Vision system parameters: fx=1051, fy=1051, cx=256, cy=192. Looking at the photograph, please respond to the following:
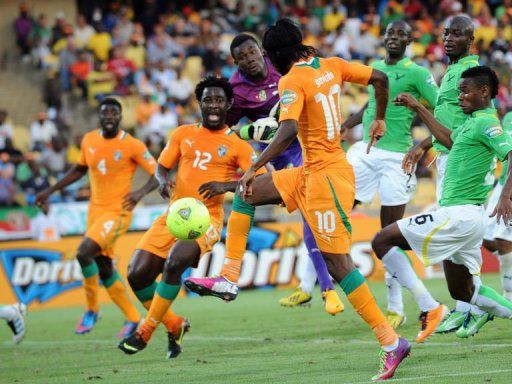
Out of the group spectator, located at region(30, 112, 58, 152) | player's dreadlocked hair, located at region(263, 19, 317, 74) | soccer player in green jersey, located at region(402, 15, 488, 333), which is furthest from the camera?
spectator, located at region(30, 112, 58, 152)

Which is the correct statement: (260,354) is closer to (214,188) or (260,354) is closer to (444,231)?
(214,188)

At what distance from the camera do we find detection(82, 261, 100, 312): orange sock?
1371cm

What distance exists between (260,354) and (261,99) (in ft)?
8.91

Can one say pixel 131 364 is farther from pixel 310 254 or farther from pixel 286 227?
pixel 286 227

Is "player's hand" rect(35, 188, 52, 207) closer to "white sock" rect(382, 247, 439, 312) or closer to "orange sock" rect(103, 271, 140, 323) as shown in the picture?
"orange sock" rect(103, 271, 140, 323)

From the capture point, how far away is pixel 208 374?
9109 mm

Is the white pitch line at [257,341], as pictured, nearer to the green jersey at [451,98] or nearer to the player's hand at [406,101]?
the green jersey at [451,98]

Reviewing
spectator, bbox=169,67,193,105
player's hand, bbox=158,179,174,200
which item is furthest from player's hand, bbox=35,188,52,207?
spectator, bbox=169,67,193,105

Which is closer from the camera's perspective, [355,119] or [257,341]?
[257,341]

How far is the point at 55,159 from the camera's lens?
22.6m

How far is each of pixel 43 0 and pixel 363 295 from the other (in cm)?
2166

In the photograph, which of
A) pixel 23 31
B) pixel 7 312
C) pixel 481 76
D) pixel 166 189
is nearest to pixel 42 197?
pixel 7 312

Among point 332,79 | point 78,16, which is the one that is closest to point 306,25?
point 78,16

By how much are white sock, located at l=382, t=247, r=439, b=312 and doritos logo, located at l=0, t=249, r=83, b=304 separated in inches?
378
